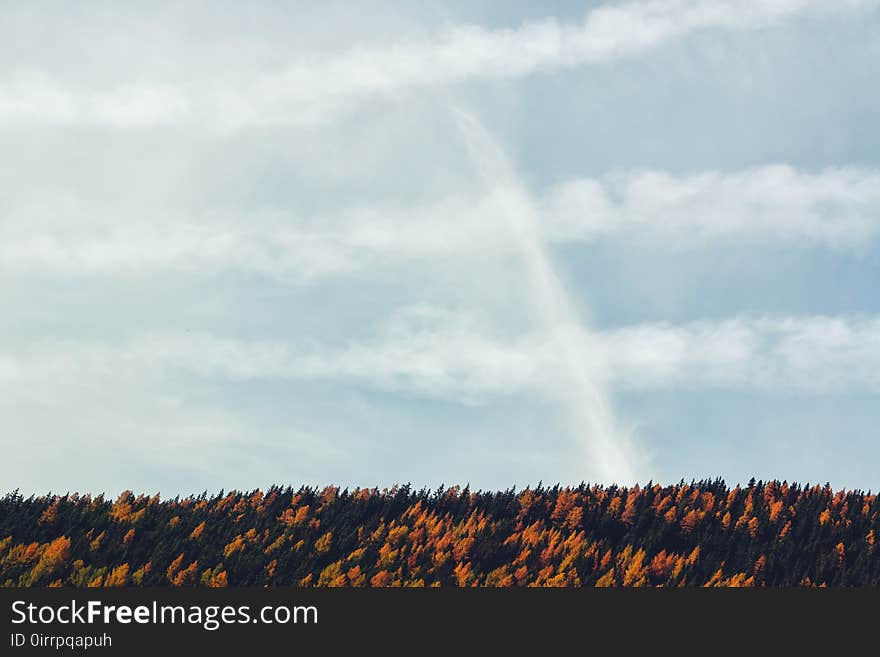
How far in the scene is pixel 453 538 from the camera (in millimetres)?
24422

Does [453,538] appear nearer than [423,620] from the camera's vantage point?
No

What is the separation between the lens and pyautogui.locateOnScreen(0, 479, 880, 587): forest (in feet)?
72.4

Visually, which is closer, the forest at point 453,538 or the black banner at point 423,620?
the black banner at point 423,620

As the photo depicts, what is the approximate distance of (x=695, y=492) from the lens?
90.3 feet

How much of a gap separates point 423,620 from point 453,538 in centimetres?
784

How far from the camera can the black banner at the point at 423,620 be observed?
16156mm

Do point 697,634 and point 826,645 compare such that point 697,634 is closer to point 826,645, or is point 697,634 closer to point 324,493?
point 826,645

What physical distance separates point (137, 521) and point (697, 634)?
16044mm

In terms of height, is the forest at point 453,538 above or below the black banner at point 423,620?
above

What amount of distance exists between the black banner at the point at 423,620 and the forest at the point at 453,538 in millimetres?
4141

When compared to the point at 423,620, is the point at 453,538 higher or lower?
higher

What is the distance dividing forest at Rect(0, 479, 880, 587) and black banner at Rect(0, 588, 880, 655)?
163 inches

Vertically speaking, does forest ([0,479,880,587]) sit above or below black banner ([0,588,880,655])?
above

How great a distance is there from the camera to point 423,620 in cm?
1661
